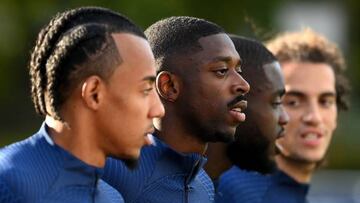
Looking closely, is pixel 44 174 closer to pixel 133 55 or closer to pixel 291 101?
pixel 133 55

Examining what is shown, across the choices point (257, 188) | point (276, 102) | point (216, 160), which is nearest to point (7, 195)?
point (216, 160)

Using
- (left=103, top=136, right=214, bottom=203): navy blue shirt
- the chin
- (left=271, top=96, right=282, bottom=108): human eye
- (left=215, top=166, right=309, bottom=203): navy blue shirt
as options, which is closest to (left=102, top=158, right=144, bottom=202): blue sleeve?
(left=103, top=136, right=214, bottom=203): navy blue shirt

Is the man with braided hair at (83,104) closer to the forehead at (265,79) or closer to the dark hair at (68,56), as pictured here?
the dark hair at (68,56)

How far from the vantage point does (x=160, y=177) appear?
15.1 ft

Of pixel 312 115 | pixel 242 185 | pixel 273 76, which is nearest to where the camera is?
pixel 273 76

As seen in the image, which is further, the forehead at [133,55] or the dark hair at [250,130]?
the dark hair at [250,130]

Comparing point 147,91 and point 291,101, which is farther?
point 291,101

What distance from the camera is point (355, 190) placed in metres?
13.6

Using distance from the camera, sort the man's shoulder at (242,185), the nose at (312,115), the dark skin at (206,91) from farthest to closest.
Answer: the nose at (312,115) → the man's shoulder at (242,185) → the dark skin at (206,91)

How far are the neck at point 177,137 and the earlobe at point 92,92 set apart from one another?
0.79 m

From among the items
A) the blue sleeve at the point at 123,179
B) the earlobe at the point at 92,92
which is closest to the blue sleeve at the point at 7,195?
the earlobe at the point at 92,92

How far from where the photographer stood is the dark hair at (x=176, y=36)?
4.70 m

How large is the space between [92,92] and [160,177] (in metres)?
0.76

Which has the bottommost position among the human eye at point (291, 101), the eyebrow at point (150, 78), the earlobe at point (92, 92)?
the human eye at point (291, 101)
